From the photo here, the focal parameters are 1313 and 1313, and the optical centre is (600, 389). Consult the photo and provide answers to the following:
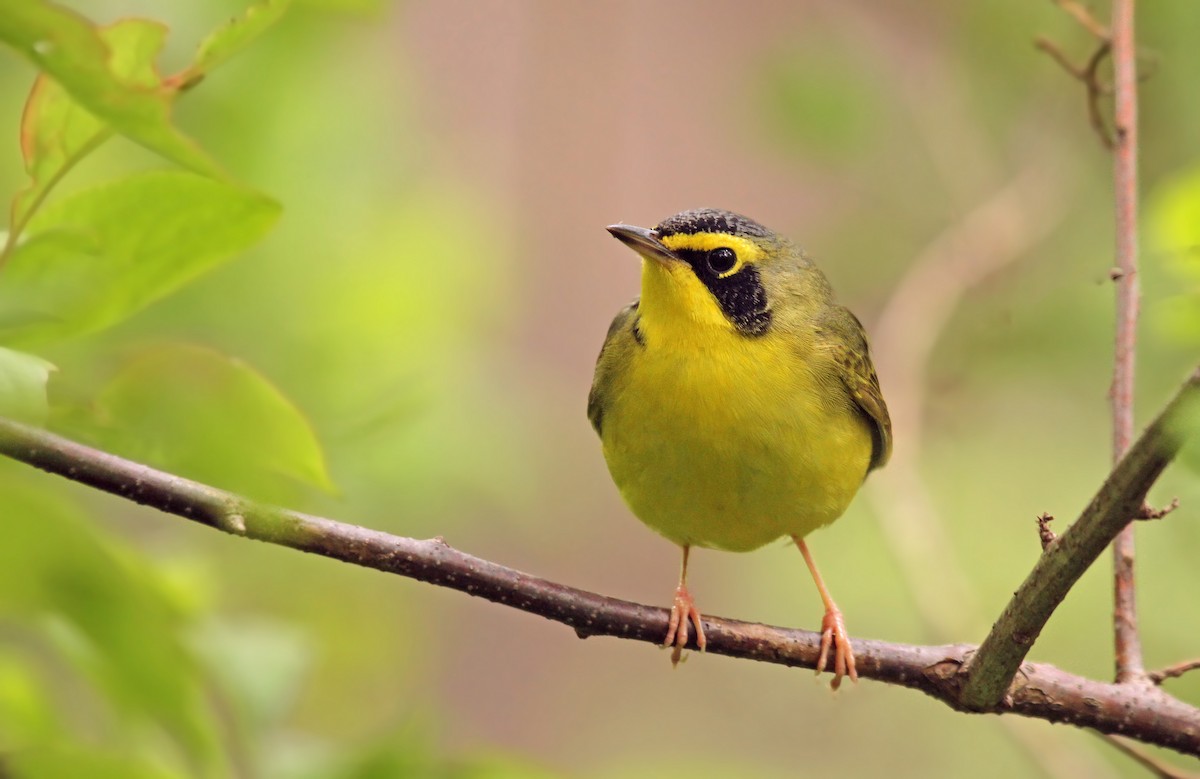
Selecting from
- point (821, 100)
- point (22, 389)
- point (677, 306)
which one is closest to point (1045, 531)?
point (22, 389)

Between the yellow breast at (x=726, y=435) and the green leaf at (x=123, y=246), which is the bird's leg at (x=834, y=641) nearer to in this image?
the yellow breast at (x=726, y=435)

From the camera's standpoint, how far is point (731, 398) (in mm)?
3463

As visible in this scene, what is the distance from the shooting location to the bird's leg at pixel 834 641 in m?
2.79

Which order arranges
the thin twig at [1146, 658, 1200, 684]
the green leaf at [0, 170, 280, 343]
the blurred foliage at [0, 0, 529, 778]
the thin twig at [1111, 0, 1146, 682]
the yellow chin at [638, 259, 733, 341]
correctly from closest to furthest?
the blurred foliage at [0, 0, 529, 778] → the green leaf at [0, 170, 280, 343] → the thin twig at [1146, 658, 1200, 684] → the thin twig at [1111, 0, 1146, 682] → the yellow chin at [638, 259, 733, 341]

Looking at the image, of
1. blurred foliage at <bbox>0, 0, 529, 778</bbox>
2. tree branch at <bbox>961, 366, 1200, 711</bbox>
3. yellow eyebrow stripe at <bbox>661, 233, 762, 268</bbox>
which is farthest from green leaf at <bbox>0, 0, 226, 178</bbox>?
yellow eyebrow stripe at <bbox>661, 233, 762, 268</bbox>

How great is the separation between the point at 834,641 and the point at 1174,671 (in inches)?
32.0

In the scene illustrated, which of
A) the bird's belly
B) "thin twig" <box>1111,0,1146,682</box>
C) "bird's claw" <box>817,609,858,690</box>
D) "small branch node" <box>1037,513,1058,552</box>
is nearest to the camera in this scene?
"small branch node" <box>1037,513,1058,552</box>

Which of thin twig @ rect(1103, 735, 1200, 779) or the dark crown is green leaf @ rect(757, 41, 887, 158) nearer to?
the dark crown

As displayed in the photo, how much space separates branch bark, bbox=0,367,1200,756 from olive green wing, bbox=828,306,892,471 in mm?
1235

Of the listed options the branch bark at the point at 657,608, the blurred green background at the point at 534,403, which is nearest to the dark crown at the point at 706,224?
the blurred green background at the point at 534,403

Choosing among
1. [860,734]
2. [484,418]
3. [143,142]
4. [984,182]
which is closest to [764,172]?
[984,182]

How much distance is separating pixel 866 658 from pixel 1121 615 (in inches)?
20.1

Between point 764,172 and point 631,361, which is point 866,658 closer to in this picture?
point 631,361

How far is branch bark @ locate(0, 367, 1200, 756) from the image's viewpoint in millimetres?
1846
